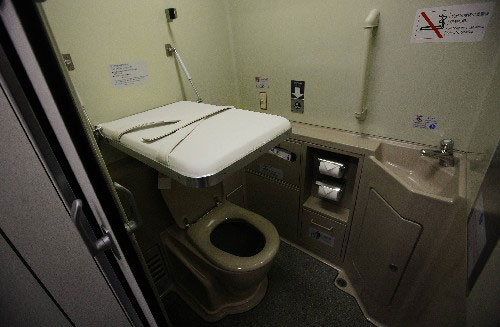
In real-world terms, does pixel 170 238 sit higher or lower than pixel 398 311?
higher

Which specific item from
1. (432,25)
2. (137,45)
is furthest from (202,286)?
(432,25)

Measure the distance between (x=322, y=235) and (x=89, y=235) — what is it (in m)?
1.65

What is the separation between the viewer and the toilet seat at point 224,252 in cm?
139

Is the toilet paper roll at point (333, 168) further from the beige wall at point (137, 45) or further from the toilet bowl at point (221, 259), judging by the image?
the beige wall at point (137, 45)

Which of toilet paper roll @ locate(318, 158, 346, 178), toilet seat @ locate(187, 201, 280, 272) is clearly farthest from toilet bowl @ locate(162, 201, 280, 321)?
toilet paper roll @ locate(318, 158, 346, 178)

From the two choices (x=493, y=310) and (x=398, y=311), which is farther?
(x=398, y=311)

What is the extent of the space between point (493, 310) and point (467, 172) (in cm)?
94

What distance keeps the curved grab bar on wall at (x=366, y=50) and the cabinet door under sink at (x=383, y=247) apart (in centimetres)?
50

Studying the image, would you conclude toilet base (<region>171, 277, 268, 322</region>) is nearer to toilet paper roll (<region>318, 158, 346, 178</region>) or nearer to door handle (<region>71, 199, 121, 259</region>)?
toilet paper roll (<region>318, 158, 346, 178</region>)

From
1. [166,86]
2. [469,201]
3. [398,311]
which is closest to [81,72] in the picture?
[166,86]

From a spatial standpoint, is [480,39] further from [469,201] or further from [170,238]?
[170,238]

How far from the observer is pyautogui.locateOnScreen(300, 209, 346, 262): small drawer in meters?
1.78

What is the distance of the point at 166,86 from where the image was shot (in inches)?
62.5

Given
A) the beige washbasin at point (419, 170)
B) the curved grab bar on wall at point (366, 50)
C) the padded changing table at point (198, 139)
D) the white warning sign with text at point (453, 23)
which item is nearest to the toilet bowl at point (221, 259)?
the padded changing table at point (198, 139)
